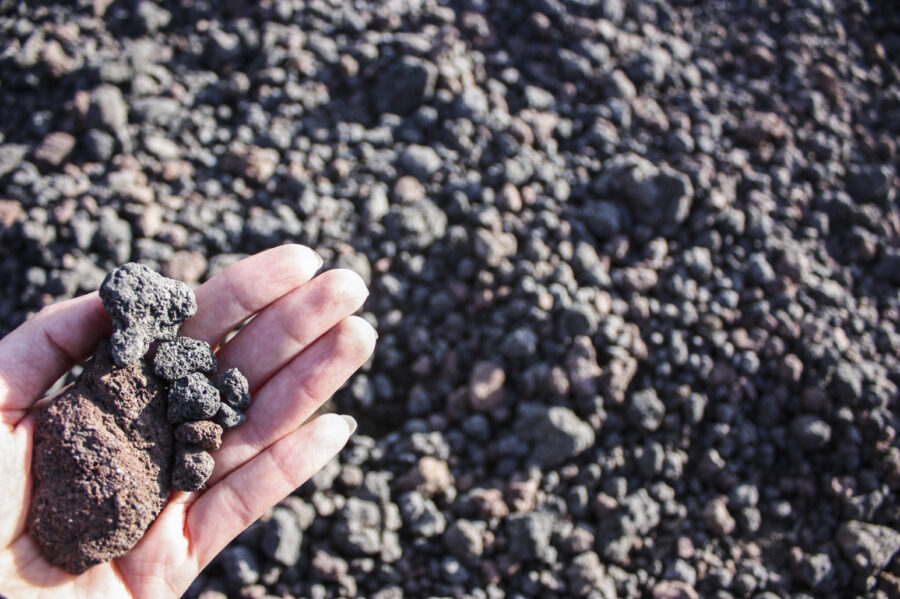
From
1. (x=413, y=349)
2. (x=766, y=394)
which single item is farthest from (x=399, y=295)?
(x=766, y=394)

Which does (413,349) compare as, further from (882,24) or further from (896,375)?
(882,24)

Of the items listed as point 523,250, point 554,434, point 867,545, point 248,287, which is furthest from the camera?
point 523,250

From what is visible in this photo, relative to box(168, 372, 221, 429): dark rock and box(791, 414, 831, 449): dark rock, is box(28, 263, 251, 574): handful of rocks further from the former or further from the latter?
box(791, 414, 831, 449): dark rock

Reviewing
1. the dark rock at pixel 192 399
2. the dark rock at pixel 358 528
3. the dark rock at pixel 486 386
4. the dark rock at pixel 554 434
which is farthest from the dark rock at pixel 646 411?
the dark rock at pixel 192 399

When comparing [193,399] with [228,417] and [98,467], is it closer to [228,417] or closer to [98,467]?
[228,417]

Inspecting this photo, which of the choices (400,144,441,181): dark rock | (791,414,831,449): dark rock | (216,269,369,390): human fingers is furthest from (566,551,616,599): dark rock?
(400,144,441,181): dark rock

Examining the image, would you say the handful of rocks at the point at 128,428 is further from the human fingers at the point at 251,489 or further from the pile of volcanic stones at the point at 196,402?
the human fingers at the point at 251,489

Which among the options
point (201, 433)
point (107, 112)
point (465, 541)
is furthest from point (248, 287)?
point (107, 112)

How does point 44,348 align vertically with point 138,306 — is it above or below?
below
